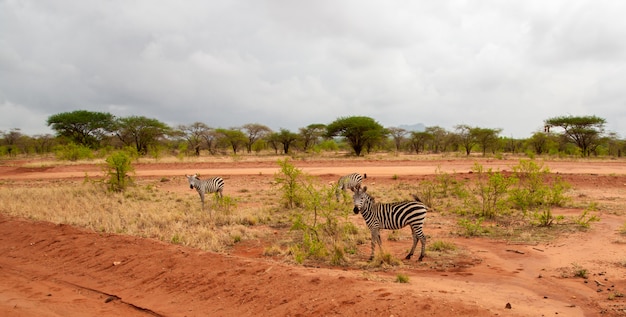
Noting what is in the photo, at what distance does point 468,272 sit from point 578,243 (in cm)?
413

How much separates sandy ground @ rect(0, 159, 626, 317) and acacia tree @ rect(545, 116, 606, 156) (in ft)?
145

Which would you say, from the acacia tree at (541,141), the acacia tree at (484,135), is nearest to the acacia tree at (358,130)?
the acacia tree at (484,135)

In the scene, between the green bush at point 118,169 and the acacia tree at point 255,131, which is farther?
the acacia tree at point 255,131

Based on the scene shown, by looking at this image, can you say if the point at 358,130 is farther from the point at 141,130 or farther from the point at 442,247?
the point at 442,247

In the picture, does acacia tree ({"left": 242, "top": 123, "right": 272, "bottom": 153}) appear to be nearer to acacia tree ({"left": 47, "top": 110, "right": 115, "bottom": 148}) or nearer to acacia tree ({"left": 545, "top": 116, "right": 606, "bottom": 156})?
acacia tree ({"left": 47, "top": 110, "right": 115, "bottom": 148})

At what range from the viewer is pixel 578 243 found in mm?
9727

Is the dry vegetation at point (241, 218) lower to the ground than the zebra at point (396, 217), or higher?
lower

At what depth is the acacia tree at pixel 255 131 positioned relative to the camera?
61206mm

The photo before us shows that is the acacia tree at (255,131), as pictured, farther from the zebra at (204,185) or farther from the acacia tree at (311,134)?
the zebra at (204,185)

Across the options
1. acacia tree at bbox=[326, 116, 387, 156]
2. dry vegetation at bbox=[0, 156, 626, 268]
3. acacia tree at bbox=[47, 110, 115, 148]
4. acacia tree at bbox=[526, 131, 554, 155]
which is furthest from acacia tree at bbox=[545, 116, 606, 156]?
acacia tree at bbox=[47, 110, 115, 148]

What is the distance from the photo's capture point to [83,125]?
52.9 meters

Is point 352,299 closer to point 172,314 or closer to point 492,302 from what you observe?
point 492,302

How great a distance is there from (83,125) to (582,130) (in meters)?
65.6

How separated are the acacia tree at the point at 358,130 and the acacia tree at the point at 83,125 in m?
30.7
